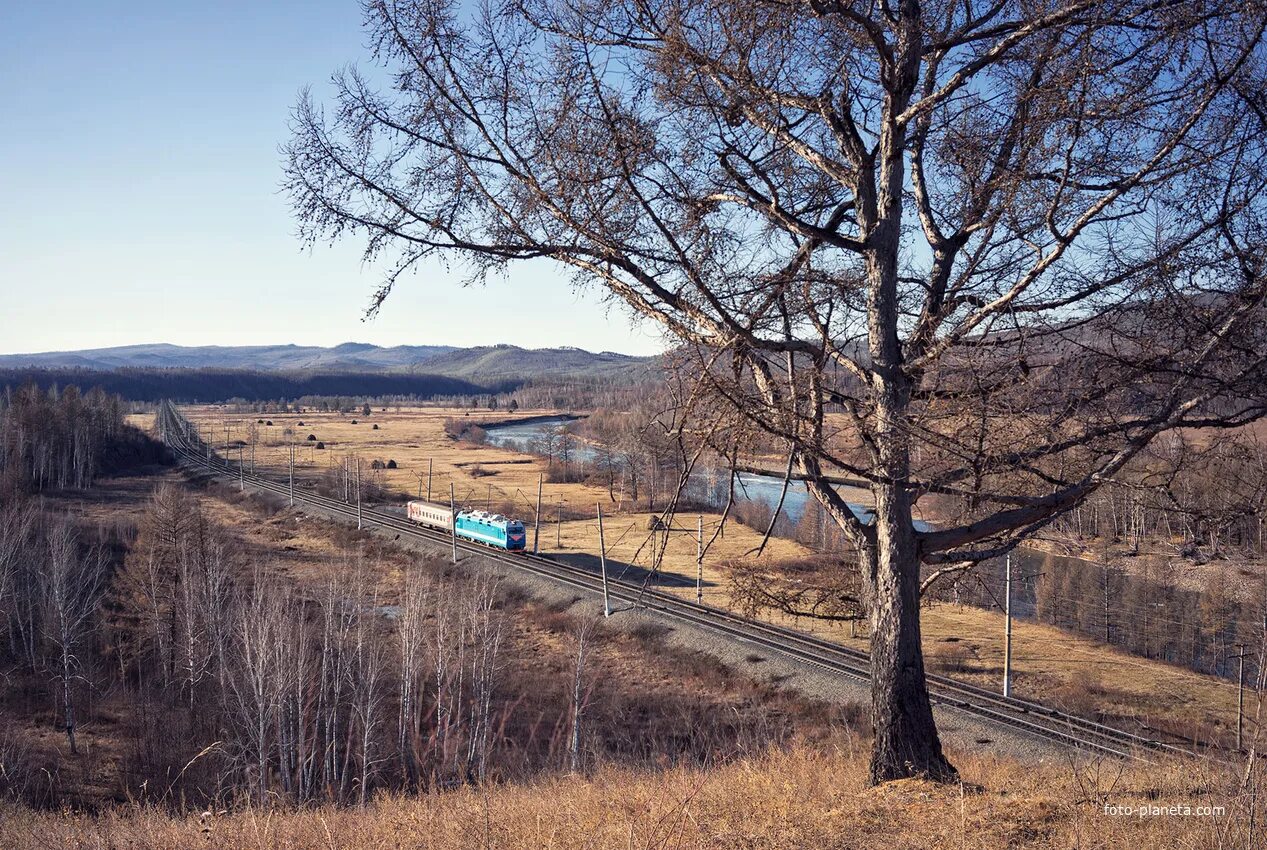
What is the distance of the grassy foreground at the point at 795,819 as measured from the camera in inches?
165

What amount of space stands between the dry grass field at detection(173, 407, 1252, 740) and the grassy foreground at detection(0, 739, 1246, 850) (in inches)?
59.3

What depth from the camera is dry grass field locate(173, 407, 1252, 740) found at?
69.1ft

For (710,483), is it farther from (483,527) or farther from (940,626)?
(483,527)

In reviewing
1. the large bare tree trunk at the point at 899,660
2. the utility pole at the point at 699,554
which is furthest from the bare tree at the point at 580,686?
the large bare tree trunk at the point at 899,660

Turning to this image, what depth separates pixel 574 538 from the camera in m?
46.9

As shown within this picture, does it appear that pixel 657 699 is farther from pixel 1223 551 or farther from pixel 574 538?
pixel 574 538

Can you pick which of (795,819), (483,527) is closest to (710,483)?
(483,527)

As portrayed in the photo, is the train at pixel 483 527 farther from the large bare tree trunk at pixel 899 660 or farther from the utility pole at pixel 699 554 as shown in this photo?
the large bare tree trunk at pixel 899 660

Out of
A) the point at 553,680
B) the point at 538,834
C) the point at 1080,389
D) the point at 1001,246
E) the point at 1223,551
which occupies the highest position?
the point at 1001,246

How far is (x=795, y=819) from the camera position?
187 inches

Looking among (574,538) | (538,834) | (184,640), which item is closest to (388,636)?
(184,640)

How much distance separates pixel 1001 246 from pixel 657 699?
67.1 ft

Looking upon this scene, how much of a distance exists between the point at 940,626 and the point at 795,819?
2766cm

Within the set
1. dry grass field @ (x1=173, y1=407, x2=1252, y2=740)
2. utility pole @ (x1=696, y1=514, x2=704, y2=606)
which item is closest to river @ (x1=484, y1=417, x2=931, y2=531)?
utility pole @ (x1=696, y1=514, x2=704, y2=606)
